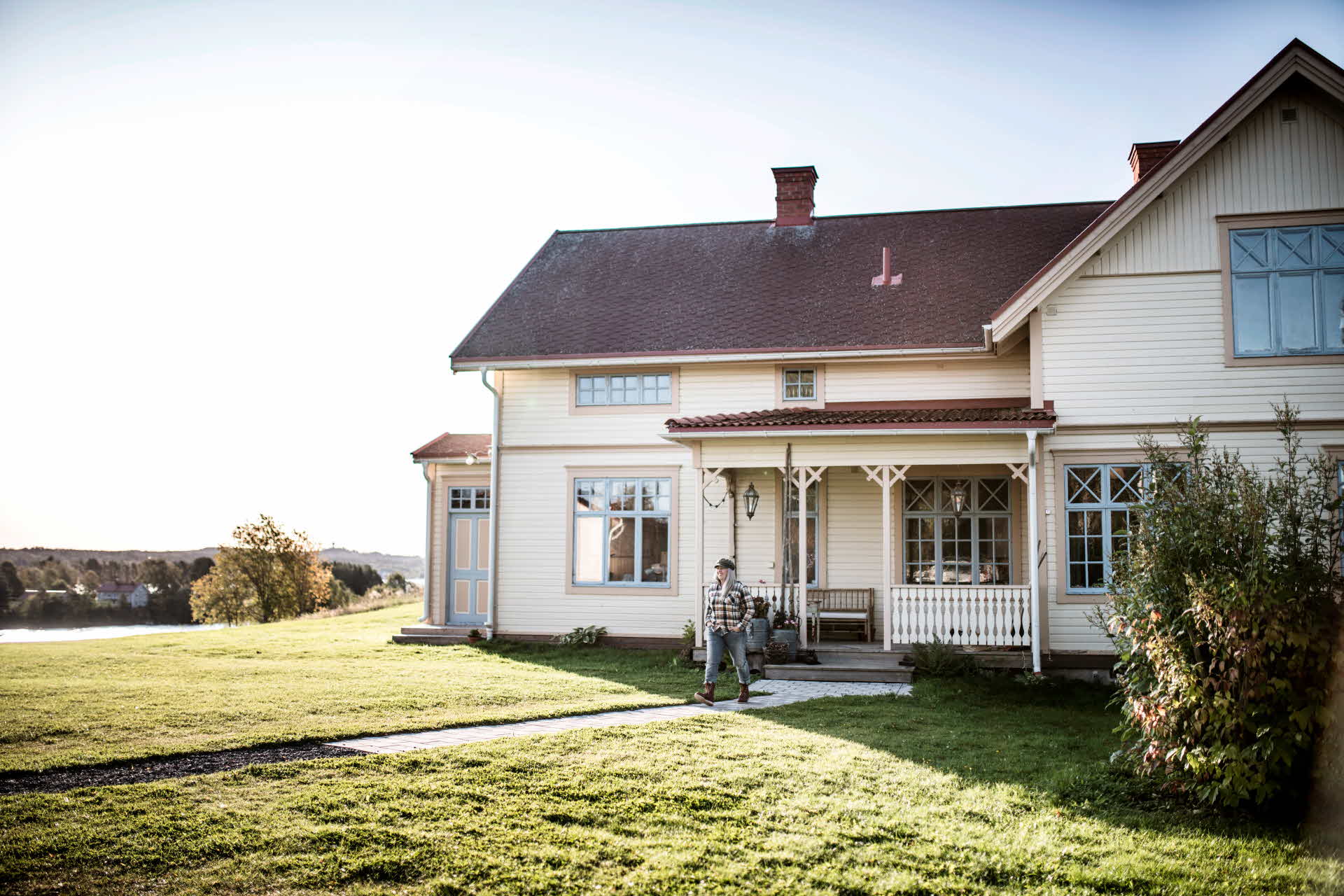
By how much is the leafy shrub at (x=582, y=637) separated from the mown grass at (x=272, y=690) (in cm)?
31

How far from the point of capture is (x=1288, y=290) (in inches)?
531

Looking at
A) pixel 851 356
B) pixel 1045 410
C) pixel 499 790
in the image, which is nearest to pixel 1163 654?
pixel 499 790

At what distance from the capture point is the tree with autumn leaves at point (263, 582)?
115ft

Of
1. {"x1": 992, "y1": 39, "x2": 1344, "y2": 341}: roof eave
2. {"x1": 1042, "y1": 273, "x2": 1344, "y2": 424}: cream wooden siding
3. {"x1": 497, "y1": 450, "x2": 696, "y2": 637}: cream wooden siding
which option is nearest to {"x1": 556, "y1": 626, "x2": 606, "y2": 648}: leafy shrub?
{"x1": 497, "y1": 450, "x2": 696, "y2": 637}: cream wooden siding

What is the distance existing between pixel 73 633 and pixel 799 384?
14.8 meters

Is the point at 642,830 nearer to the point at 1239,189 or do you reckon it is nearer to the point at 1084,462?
the point at 1084,462

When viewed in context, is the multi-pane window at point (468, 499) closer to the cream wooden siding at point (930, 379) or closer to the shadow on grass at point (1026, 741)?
the cream wooden siding at point (930, 379)

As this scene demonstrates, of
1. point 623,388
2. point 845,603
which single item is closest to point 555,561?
point 623,388

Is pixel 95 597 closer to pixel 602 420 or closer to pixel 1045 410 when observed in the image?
pixel 602 420

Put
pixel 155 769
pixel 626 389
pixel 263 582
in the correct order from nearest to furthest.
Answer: pixel 155 769, pixel 626 389, pixel 263 582

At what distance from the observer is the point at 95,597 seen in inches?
859

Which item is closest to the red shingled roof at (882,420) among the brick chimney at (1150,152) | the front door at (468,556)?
the front door at (468,556)

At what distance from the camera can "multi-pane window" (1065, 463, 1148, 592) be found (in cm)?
1389

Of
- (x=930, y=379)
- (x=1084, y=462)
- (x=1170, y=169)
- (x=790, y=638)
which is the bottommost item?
(x=790, y=638)
